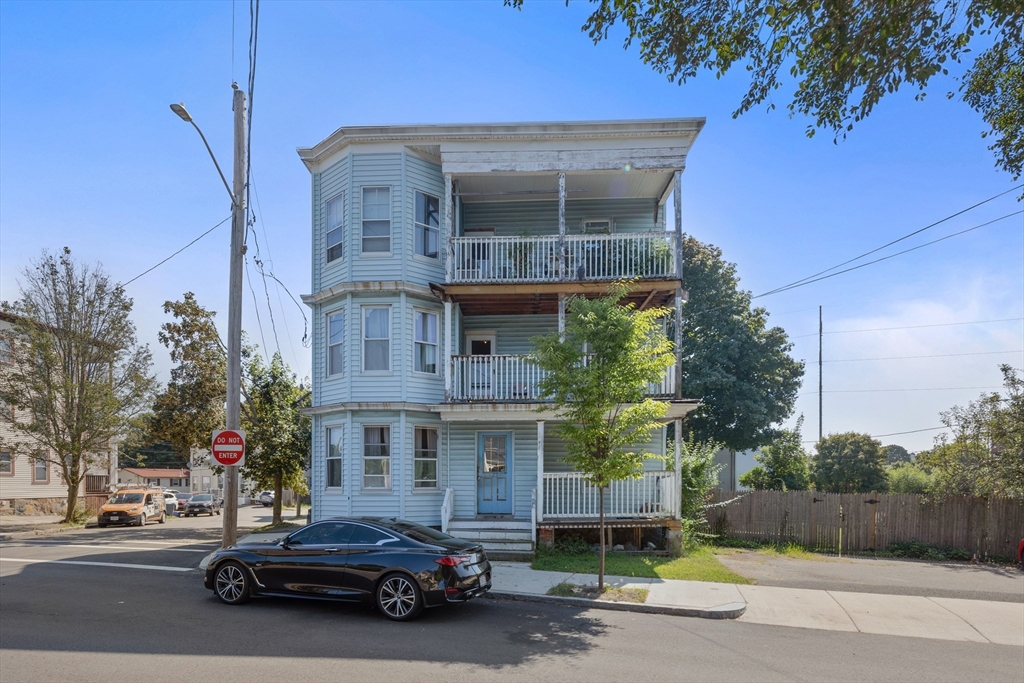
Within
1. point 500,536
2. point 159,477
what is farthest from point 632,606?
point 159,477

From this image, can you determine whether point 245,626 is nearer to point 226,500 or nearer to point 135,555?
point 226,500

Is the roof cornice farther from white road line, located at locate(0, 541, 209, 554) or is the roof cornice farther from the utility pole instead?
white road line, located at locate(0, 541, 209, 554)

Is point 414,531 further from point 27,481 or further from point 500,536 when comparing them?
point 27,481

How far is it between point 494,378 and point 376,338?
2956 millimetres

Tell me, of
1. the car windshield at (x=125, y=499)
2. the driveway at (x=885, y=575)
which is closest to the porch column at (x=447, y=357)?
the driveway at (x=885, y=575)

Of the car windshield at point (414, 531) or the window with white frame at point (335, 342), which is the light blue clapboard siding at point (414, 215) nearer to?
the window with white frame at point (335, 342)

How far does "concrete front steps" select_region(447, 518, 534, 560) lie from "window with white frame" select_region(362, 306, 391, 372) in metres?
4.07

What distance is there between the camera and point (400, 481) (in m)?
16.4

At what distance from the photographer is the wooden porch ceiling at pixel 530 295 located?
653 inches

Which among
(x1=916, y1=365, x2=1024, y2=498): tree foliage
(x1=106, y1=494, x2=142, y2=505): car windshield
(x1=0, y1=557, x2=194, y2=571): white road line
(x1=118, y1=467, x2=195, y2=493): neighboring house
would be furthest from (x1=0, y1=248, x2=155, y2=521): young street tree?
(x1=118, y1=467, x2=195, y2=493): neighboring house

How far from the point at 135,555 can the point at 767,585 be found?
14.1m

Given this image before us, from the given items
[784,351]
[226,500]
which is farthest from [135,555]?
[784,351]

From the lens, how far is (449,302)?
17.2 m

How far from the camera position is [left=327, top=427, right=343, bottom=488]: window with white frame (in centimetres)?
1714
